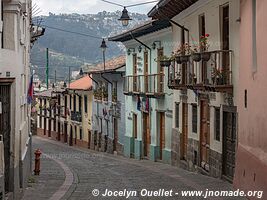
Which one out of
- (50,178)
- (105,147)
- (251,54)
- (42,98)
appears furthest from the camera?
(42,98)

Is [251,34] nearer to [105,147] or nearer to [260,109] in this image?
[260,109]

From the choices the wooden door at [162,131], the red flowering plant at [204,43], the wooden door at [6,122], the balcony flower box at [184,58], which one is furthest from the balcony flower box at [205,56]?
the wooden door at [162,131]

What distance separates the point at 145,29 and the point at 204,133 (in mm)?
9384

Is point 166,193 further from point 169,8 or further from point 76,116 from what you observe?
point 76,116

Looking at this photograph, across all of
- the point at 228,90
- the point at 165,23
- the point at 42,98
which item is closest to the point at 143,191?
the point at 228,90

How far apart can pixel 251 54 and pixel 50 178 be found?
317 inches

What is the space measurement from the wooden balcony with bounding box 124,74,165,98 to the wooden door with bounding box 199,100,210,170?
6.38 meters

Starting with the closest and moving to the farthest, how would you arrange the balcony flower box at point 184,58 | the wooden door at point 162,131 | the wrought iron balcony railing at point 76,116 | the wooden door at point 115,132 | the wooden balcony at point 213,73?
the wooden balcony at point 213,73, the balcony flower box at point 184,58, the wooden door at point 162,131, the wooden door at point 115,132, the wrought iron balcony railing at point 76,116

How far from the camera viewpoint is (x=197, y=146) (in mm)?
19188

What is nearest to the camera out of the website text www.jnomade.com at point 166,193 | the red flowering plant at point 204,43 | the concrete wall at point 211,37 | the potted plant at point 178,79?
the website text www.jnomade.com at point 166,193

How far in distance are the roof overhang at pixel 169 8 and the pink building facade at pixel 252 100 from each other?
5.97 metres

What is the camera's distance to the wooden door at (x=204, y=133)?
706 inches

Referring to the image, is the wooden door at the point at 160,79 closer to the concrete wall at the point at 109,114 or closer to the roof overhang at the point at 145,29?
the roof overhang at the point at 145,29

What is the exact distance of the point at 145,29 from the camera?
26547 millimetres
